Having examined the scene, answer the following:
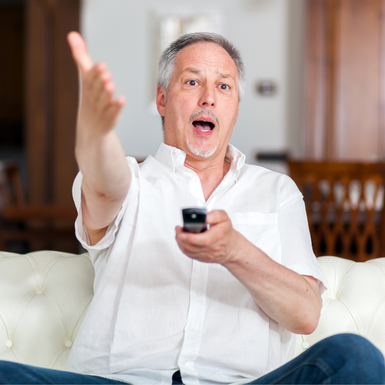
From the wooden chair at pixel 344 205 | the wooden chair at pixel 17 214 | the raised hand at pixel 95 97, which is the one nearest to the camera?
the raised hand at pixel 95 97

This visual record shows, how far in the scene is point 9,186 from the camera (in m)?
2.69

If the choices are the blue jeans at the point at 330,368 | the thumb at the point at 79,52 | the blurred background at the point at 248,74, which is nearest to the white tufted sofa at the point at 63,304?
the blue jeans at the point at 330,368

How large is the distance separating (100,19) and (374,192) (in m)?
2.83

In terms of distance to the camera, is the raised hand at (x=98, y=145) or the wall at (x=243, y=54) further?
the wall at (x=243, y=54)

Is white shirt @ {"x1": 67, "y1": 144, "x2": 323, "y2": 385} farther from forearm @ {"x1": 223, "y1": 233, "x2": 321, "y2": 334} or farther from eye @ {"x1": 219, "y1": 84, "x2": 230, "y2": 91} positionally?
eye @ {"x1": 219, "y1": 84, "x2": 230, "y2": 91}

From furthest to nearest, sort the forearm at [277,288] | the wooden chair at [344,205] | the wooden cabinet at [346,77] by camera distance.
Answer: the wooden cabinet at [346,77]
the wooden chair at [344,205]
the forearm at [277,288]

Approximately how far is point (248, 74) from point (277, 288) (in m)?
3.08

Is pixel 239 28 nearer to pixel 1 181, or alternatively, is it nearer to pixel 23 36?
pixel 1 181

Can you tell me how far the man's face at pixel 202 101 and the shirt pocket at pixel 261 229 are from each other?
20cm

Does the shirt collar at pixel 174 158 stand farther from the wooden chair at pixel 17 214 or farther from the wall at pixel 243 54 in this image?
the wall at pixel 243 54

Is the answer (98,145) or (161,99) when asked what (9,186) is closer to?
(161,99)

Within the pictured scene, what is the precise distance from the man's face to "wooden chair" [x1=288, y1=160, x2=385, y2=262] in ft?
2.25

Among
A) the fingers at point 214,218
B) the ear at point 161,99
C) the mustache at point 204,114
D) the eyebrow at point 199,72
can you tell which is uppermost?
the eyebrow at point 199,72

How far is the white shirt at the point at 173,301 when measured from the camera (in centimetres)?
99
